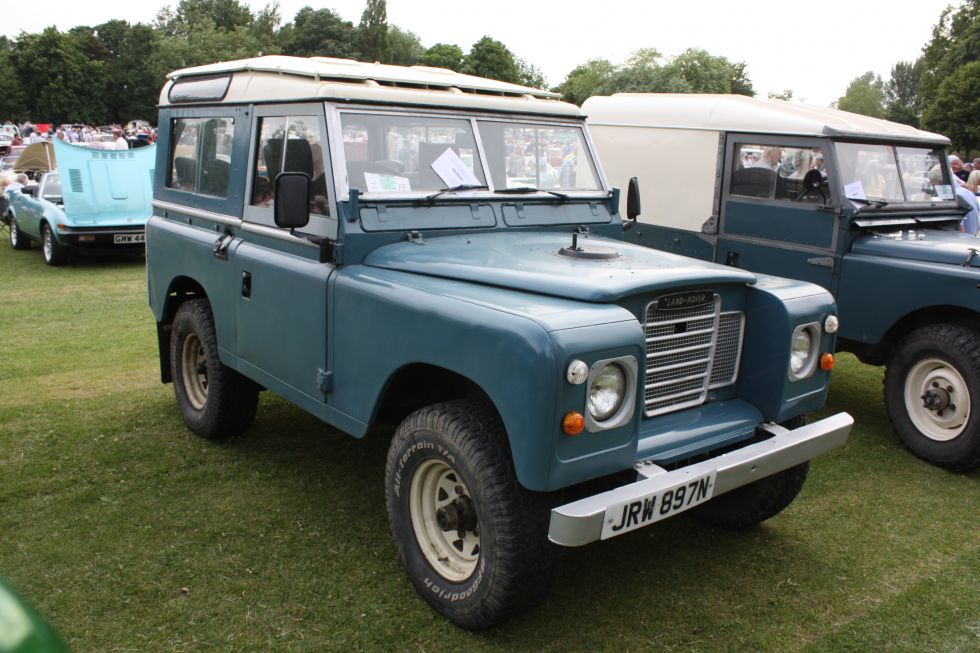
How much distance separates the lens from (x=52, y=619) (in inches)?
134

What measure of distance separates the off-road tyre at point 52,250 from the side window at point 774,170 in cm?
1049

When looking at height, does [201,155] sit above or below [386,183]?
above

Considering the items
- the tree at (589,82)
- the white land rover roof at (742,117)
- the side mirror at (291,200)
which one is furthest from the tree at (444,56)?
the side mirror at (291,200)

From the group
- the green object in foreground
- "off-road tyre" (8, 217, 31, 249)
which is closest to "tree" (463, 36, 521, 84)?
"off-road tyre" (8, 217, 31, 249)

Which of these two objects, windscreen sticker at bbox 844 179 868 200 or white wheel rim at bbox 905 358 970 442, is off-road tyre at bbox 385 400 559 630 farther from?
windscreen sticker at bbox 844 179 868 200

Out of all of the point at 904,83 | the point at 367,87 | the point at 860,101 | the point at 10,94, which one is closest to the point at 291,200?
the point at 367,87

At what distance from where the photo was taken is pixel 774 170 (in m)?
6.67

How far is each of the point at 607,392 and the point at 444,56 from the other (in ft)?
227

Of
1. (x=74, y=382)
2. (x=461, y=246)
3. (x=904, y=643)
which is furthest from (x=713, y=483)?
(x=74, y=382)

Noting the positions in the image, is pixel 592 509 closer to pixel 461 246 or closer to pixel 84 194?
pixel 461 246

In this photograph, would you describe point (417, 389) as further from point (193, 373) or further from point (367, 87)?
point (193, 373)

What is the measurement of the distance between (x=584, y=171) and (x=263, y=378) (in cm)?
228

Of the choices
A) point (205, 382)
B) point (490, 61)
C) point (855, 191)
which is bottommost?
point (205, 382)

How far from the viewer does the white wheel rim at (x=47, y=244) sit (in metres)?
12.7
